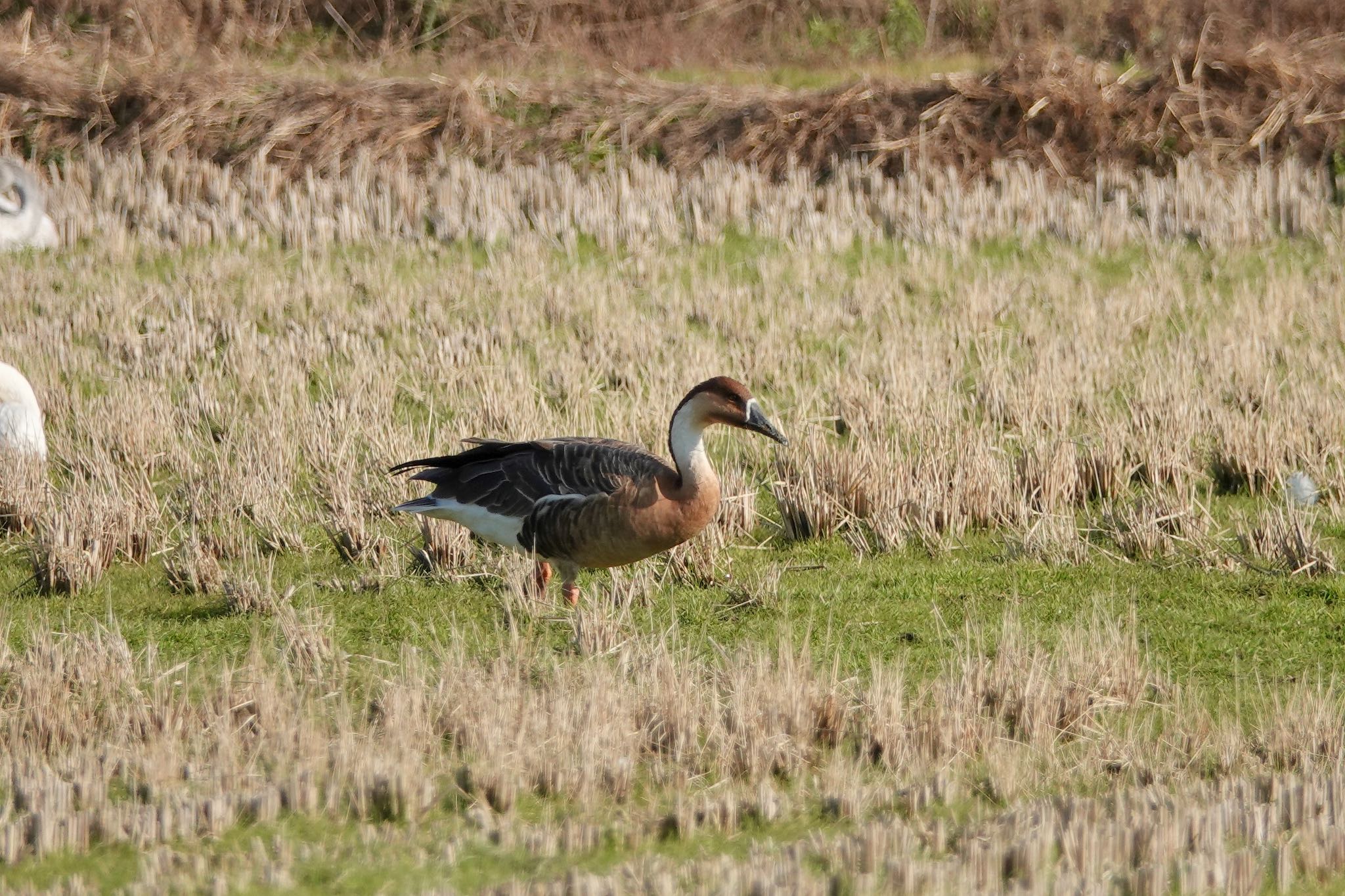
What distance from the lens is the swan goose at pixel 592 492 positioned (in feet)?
22.1

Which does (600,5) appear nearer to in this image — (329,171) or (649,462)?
(329,171)

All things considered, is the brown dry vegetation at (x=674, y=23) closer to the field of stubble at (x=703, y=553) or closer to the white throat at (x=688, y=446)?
the field of stubble at (x=703, y=553)

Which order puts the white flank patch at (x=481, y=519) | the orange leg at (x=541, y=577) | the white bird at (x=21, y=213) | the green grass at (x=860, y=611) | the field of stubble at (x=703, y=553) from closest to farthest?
the field of stubble at (x=703, y=553) → the green grass at (x=860, y=611) → the white flank patch at (x=481, y=519) → the orange leg at (x=541, y=577) → the white bird at (x=21, y=213)

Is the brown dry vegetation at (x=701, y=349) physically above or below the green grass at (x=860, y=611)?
above

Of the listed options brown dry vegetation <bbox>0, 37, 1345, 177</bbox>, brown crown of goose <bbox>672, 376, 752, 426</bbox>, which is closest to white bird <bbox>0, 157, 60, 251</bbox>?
brown dry vegetation <bbox>0, 37, 1345, 177</bbox>

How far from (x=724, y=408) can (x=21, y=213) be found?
9.48m

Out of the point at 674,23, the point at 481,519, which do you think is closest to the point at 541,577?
the point at 481,519

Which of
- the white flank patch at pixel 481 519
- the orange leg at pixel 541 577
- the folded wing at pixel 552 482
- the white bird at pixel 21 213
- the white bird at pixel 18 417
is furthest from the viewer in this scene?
the white bird at pixel 21 213

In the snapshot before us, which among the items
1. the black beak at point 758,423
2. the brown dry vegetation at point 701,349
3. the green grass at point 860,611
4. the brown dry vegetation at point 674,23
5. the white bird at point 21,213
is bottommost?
the green grass at point 860,611

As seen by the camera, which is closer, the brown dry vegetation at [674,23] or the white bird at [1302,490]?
the white bird at [1302,490]

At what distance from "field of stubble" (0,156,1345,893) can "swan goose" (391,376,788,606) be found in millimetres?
284

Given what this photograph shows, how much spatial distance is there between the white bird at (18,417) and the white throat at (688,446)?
13.0ft

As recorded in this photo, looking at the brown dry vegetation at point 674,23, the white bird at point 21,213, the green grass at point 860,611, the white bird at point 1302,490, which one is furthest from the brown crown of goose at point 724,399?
the brown dry vegetation at point 674,23

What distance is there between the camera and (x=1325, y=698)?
5.62 m
